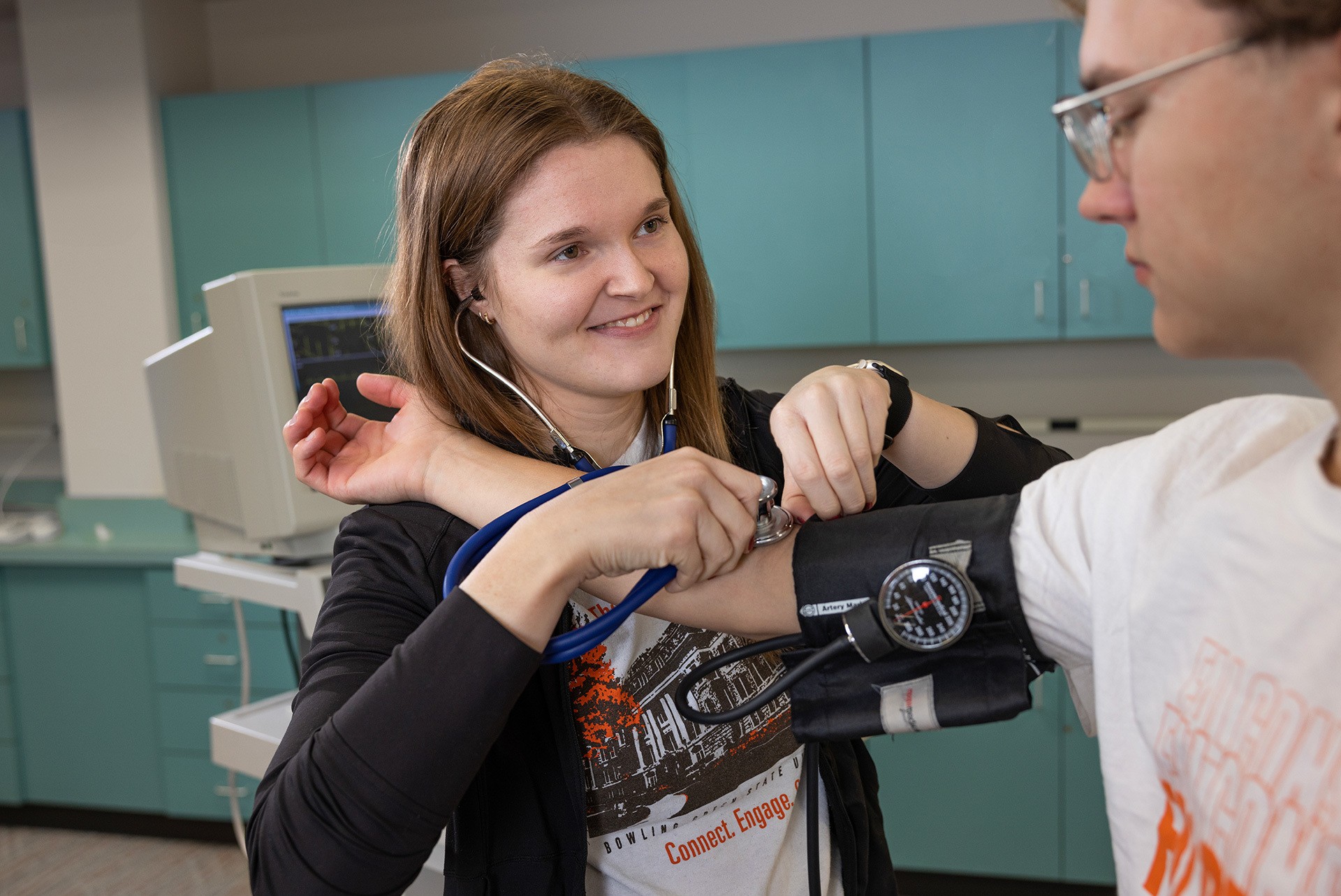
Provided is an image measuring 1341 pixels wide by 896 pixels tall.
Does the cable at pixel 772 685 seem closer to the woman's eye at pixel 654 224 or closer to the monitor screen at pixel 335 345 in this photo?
the woman's eye at pixel 654 224

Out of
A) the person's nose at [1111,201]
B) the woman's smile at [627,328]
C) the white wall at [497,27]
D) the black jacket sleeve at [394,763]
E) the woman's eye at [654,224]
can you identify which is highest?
the white wall at [497,27]

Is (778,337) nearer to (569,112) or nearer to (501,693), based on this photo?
(569,112)

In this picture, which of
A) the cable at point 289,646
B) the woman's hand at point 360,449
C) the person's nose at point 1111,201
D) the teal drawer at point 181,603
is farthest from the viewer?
the teal drawer at point 181,603

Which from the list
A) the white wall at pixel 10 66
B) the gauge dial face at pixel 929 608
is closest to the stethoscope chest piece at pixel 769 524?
the gauge dial face at pixel 929 608

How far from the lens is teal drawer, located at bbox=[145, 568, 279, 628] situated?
3299 millimetres

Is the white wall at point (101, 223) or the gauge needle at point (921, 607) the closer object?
the gauge needle at point (921, 607)

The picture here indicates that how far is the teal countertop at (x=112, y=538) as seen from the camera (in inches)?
133

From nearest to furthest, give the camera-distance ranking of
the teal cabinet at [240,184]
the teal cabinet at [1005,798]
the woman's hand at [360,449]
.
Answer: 1. the woman's hand at [360,449]
2. the teal cabinet at [1005,798]
3. the teal cabinet at [240,184]

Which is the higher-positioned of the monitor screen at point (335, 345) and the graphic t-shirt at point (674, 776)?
the monitor screen at point (335, 345)

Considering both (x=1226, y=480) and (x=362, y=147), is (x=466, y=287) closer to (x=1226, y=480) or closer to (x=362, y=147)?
(x=1226, y=480)

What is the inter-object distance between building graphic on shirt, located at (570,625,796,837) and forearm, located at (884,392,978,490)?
0.93 ft

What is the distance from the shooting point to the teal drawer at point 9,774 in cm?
362

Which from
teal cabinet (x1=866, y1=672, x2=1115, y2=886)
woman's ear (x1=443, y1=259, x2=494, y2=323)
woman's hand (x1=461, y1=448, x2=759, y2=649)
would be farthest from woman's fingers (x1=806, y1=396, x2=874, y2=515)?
teal cabinet (x1=866, y1=672, x2=1115, y2=886)

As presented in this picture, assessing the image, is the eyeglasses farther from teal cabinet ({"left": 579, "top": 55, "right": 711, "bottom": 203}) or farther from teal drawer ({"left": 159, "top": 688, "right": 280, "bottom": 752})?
teal drawer ({"left": 159, "top": 688, "right": 280, "bottom": 752})
